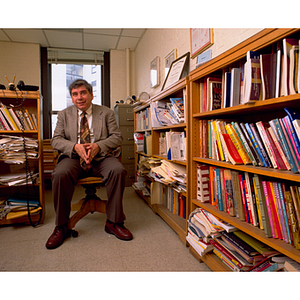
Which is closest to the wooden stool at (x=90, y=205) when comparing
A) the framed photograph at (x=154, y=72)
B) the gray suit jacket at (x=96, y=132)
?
the gray suit jacket at (x=96, y=132)

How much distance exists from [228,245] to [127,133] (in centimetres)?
248

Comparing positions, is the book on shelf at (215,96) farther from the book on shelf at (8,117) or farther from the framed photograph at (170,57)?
the book on shelf at (8,117)

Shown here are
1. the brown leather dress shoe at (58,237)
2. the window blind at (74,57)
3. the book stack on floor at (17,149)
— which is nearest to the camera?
the brown leather dress shoe at (58,237)

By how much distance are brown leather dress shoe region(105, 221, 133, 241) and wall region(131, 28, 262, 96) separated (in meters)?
1.61

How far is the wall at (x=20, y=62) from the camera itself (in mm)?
3703

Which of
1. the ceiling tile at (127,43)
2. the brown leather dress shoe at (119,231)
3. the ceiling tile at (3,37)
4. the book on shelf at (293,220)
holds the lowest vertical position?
Result: the brown leather dress shoe at (119,231)

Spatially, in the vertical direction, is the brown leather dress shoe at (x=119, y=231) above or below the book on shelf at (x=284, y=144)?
below

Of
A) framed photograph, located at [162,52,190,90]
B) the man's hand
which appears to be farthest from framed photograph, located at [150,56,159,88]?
the man's hand

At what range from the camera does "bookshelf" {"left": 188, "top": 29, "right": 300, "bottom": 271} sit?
808mm

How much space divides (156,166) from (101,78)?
305cm

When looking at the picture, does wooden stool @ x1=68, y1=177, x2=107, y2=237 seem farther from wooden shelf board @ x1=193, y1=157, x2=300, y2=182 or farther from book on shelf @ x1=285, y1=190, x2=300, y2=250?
book on shelf @ x1=285, y1=190, x2=300, y2=250

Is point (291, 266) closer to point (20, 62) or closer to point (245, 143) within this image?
point (245, 143)

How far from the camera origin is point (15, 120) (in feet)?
6.28
